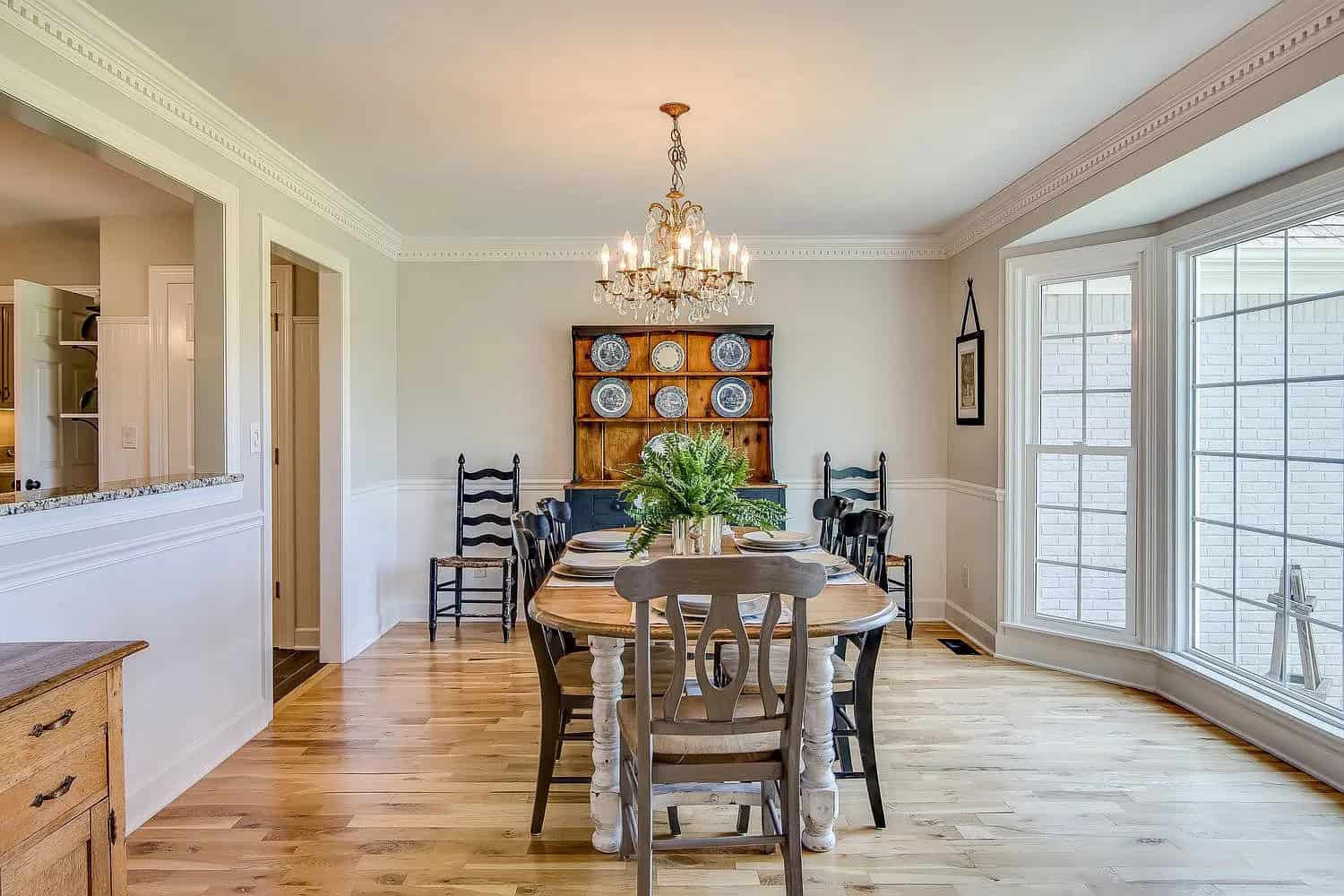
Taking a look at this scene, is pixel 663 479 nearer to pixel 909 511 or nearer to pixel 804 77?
pixel 804 77

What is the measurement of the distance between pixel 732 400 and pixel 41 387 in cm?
383

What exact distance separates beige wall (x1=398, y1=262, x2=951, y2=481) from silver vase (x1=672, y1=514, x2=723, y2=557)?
8.29ft

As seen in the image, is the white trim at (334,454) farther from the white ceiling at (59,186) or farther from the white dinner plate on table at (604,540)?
the white dinner plate on table at (604,540)

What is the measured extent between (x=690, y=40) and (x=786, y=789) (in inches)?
87.3

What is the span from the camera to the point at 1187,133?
2.86m

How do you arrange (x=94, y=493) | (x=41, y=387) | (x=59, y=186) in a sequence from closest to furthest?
1. (x=94, y=493)
2. (x=59, y=186)
3. (x=41, y=387)

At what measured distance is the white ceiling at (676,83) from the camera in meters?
2.40

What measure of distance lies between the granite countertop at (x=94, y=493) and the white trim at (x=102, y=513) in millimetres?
20

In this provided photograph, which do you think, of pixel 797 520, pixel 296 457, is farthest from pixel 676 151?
pixel 296 457

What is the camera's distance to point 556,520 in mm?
3691

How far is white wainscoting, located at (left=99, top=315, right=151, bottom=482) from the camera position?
162 inches

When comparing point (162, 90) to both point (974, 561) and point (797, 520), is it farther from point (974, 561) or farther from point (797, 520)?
point (974, 561)

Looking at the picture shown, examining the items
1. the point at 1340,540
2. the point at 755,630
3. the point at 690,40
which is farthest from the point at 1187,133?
the point at 755,630

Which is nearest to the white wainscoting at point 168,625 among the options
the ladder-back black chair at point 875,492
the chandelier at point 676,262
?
the chandelier at point 676,262
